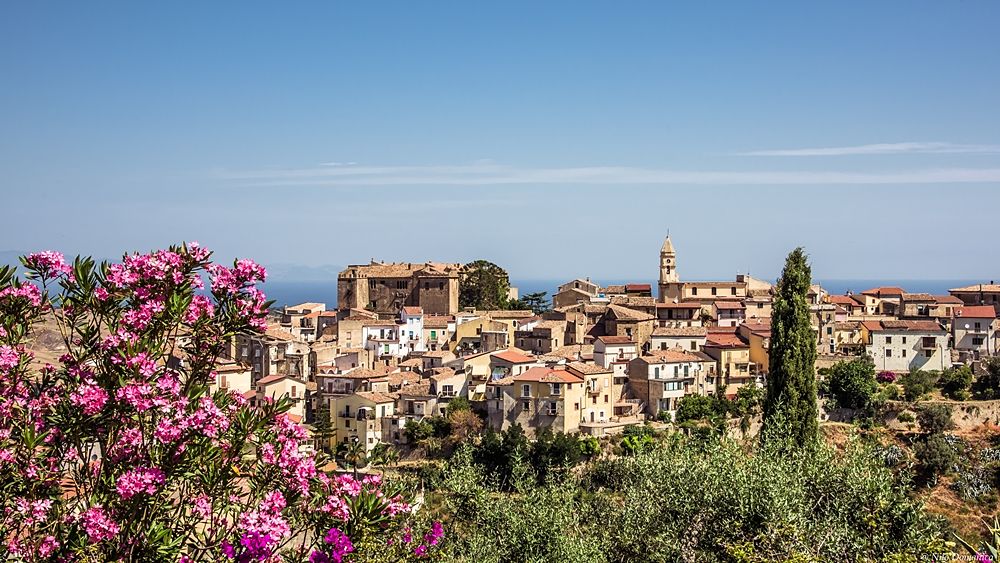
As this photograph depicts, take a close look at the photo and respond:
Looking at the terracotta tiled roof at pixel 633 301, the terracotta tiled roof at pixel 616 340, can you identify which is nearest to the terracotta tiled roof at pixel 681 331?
the terracotta tiled roof at pixel 616 340

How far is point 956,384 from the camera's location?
163ft

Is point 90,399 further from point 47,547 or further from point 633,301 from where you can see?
point 633,301

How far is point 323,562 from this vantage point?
714 centimetres

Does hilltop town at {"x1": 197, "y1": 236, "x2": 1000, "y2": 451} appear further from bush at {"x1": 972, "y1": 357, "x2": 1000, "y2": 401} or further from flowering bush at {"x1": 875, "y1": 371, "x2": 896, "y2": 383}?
bush at {"x1": 972, "y1": 357, "x2": 1000, "y2": 401}

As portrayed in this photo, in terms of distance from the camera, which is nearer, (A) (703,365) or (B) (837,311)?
(A) (703,365)

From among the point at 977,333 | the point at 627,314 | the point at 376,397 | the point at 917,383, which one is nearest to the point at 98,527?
the point at 376,397

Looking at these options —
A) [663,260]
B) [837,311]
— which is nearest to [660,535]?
[837,311]

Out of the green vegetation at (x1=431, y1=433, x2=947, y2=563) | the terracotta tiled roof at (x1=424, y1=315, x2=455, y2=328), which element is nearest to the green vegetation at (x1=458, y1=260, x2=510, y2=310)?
the terracotta tiled roof at (x1=424, y1=315, x2=455, y2=328)

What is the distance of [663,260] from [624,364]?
73.9 feet

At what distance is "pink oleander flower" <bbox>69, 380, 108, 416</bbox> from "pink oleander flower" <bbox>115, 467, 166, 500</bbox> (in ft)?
1.61

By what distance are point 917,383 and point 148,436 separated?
158ft

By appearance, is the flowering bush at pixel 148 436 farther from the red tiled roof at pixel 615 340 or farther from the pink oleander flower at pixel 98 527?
the red tiled roof at pixel 615 340

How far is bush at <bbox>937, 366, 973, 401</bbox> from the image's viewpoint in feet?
161

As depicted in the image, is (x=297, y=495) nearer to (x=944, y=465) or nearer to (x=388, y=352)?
(x=944, y=465)
